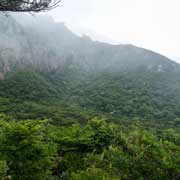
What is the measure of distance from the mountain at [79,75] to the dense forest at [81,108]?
361 mm

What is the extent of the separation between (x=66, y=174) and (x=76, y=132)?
3.91 meters

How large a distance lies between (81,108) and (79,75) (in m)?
47.8

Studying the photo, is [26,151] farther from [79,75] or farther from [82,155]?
[79,75]

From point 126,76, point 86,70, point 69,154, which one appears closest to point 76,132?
point 69,154

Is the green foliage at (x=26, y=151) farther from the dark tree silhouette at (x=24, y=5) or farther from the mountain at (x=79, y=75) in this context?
the mountain at (x=79, y=75)

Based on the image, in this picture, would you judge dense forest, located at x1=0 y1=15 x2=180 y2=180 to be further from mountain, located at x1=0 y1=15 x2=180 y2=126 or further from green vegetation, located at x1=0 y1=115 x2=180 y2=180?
mountain, located at x1=0 y1=15 x2=180 y2=126

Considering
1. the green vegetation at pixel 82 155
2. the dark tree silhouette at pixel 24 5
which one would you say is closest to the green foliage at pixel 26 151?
the green vegetation at pixel 82 155

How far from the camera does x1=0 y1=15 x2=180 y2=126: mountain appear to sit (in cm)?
9612

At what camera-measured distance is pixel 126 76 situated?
12988 cm

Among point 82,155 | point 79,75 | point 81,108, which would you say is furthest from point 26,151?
point 79,75

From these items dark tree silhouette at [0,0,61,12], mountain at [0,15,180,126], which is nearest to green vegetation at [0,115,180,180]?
dark tree silhouette at [0,0,61,12]

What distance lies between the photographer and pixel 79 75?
461ft

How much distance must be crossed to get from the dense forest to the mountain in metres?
0.36

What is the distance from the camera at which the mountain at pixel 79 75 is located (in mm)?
96125
